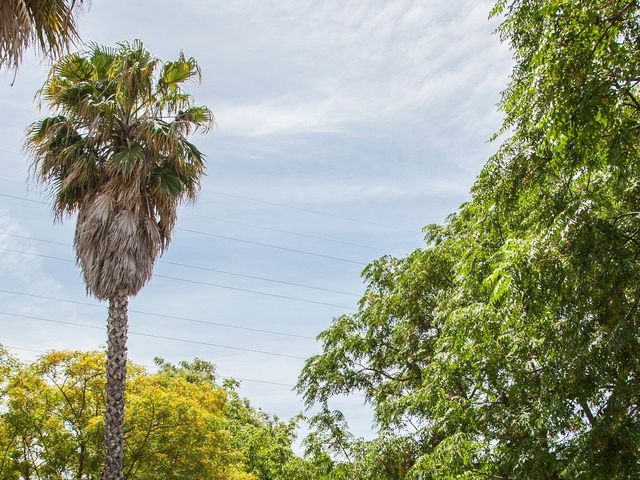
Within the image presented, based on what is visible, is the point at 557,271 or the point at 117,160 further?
the point at 117,160

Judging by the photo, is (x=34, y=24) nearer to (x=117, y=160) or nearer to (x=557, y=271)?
(x=557, y=271)

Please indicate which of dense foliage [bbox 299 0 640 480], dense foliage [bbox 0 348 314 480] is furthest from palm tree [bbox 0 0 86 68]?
dense foliage [bbox 0 348 314 480]

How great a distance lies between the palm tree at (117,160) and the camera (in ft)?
44.0

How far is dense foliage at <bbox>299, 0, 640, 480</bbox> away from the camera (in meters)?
6.35

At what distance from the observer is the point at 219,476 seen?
16.3m

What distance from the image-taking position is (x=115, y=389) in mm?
12680

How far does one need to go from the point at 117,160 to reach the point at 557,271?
9.78 meters

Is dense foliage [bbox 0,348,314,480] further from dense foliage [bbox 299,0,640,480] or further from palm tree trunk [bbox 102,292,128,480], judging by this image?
dense foliage [bbox 299,0,640,480]

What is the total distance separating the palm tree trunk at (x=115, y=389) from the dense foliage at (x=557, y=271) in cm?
574

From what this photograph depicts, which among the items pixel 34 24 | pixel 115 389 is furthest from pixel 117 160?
pixel 34 24

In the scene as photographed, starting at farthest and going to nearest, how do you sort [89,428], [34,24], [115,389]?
[89,428]
[115,389]
[34,24]

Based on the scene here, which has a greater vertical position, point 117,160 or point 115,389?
point 117,160

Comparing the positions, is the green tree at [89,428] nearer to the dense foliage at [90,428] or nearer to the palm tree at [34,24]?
the dense foliage at [90,428]

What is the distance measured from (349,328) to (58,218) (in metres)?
8.00
